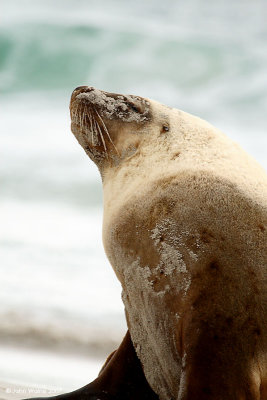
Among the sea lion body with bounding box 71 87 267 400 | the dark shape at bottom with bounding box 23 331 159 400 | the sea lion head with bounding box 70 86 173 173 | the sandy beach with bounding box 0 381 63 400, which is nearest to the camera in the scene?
the sea lion body with bounding box 71 87 267 400

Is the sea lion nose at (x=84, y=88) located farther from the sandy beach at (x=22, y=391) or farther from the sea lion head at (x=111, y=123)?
the sandy beach at (x=22, y=391)

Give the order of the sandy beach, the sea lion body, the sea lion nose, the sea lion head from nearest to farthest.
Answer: the sea lion body → the sea lion head → the sea lion nose → the sandy beach

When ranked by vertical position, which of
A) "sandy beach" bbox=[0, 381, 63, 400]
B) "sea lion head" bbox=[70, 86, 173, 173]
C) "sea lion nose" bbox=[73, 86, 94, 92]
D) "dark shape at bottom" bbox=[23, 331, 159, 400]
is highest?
"sea lion nose" bbox=[73, 86, 94, 92]

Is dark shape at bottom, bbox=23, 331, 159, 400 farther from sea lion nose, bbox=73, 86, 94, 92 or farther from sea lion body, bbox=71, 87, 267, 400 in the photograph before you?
sea lion nose, bbox=73, 86, 94, 92

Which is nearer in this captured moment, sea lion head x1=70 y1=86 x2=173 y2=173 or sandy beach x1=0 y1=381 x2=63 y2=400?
sea lion head x1=70 y1=86 x2=173 y2=173

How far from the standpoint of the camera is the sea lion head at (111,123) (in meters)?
4.03

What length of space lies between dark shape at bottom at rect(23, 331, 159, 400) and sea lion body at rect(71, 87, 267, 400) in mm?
124

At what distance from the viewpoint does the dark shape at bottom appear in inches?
150

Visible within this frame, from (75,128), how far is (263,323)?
1994 mm

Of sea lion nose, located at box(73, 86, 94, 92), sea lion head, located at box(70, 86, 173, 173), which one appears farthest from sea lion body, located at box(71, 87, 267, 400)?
sea lion nose, located at box(73, 86, 94, 92)

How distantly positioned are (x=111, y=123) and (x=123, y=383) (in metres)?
1.63

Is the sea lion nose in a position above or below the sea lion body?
above

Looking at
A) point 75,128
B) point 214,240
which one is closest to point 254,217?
point 214,240

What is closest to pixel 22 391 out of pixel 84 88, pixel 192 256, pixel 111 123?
pixel 111 123
